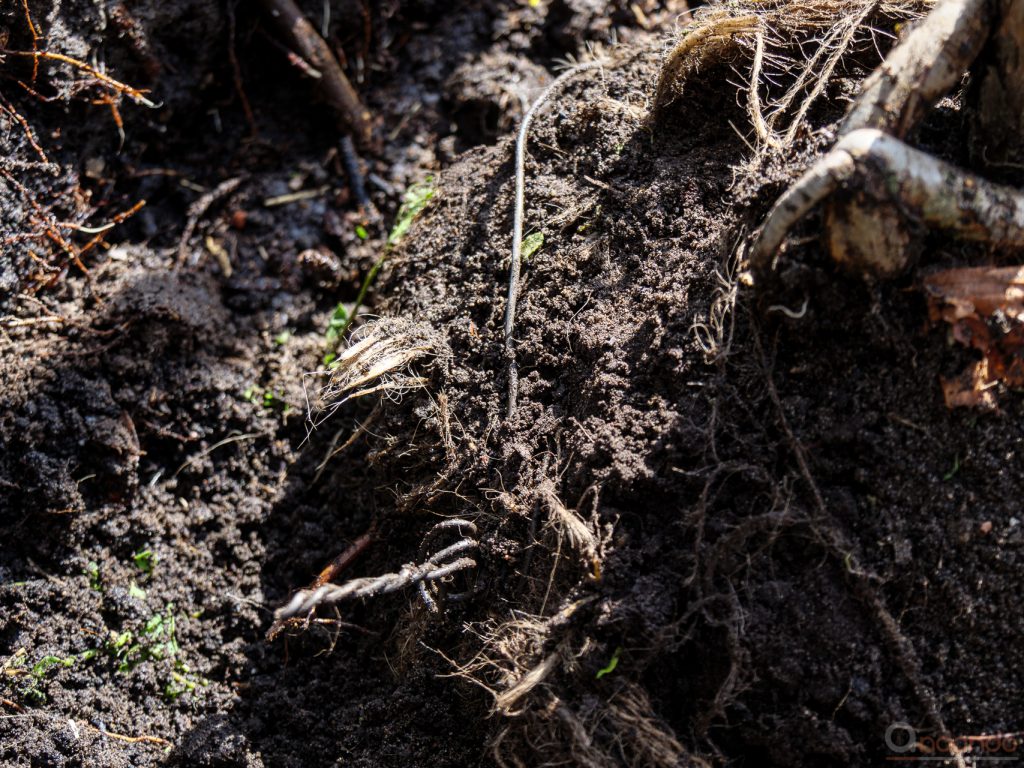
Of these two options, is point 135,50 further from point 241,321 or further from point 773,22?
point 773,22

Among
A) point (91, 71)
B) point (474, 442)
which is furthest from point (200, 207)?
point (474, 442)

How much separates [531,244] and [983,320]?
43.2 inches

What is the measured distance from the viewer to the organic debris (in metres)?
1.63

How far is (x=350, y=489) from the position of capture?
7.58ft

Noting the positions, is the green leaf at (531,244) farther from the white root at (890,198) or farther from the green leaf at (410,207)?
the white root at (890,198)

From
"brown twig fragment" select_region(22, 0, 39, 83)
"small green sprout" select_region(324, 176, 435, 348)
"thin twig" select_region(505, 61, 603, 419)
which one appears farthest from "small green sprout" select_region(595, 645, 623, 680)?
"brown twig fragment" select_region(22, 0, 39, 83)

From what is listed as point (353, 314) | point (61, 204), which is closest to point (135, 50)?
point (61, 204)

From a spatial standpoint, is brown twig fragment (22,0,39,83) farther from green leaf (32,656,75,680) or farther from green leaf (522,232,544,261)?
green leaf (32,656,75,680)

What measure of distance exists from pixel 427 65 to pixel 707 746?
251 cm

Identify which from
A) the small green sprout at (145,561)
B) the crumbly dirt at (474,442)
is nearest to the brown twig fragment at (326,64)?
the crumbly dirt at (474,442)

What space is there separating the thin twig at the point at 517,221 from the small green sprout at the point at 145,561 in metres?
1.12

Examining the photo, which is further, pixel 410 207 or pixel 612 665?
pixel 410 207

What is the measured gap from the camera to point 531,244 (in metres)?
2.21

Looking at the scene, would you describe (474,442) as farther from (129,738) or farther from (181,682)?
(129,738)
